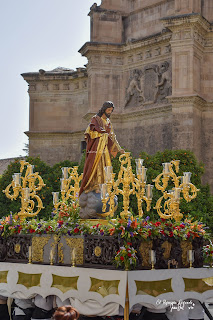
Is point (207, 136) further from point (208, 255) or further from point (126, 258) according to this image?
point (126, 258)

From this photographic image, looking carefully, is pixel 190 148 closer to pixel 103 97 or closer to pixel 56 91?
pixel 103 97

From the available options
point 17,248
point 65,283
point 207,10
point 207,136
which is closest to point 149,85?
point 207,136

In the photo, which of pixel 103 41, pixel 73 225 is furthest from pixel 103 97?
pixel 73 225

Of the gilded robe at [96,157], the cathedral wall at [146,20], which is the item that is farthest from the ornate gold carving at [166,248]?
the cathedral wall at [146,20]

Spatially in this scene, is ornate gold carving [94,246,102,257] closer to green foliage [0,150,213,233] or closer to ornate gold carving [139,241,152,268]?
ornate gold carving [139,241,152,268]

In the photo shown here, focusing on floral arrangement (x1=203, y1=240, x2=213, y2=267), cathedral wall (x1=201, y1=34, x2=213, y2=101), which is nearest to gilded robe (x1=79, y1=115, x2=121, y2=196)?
floral arrangement (x1=203, y1=240, x2=213, y2=267)

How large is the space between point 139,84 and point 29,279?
19611 millimetres

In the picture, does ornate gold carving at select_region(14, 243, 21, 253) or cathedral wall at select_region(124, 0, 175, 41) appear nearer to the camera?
ornate gold carving at select_region(14, 243, 21, 253)

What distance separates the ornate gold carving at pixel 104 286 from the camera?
11.6 meters

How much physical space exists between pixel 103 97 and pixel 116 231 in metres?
20.6

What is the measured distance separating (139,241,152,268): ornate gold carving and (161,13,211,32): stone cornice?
1766cm

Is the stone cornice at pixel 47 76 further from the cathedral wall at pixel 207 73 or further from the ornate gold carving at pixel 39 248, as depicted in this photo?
the ornate gold carving at pixel 39 248

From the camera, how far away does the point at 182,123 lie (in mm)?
28062

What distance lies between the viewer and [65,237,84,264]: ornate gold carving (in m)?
12.7
